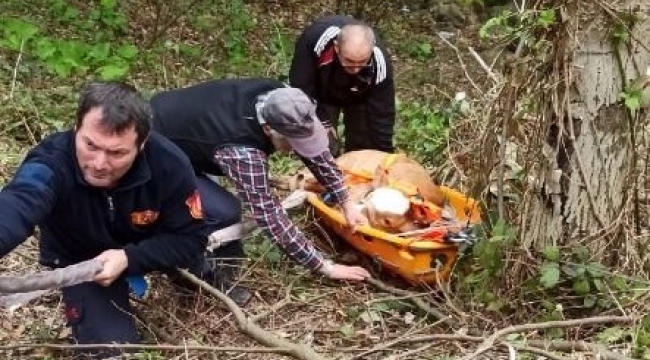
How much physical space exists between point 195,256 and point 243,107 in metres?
0.69

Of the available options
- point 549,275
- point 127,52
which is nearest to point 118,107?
point 549,275

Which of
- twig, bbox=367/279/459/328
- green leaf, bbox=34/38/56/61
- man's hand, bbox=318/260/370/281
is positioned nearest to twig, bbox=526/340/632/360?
twig, bbox=367/279/459/328

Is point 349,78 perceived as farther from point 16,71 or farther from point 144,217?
point 16,71

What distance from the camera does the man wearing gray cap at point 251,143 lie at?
4.23 m

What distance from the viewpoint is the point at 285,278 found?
15.5 ft

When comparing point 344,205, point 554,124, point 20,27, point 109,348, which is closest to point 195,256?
point 109,348

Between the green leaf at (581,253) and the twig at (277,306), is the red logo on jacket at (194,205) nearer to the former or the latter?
the twig at (277,306)

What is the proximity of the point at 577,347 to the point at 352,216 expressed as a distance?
4.09 feet

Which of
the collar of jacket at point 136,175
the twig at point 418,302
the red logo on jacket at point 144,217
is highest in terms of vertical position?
the collar of jacket at point 136,175

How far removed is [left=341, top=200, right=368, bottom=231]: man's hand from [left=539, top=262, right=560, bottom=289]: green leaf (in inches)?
35.1

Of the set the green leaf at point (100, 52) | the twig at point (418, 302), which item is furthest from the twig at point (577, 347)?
the green leaf at point (100, 52)

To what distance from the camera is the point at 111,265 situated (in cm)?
367

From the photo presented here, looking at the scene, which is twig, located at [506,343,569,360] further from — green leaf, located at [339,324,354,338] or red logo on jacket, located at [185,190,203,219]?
red logo on jacket, located at [185,190,203,219]

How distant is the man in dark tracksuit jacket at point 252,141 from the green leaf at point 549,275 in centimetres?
85
